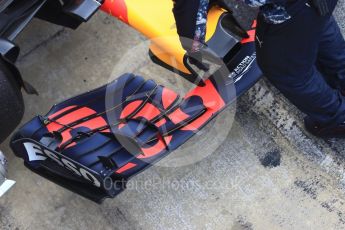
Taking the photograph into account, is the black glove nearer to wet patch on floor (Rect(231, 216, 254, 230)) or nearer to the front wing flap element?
the front wing flap element

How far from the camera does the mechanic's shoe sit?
Answer: 244 centimetres

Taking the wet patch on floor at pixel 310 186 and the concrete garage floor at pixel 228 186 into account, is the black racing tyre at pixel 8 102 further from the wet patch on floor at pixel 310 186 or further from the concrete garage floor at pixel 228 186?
the wet patch on floor at pixel 310 186

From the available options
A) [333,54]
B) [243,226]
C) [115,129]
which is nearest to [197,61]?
[115,129]

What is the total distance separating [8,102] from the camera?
2.27 meters

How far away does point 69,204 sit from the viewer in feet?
8.11

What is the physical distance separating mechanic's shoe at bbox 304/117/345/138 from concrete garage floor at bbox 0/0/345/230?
0.04 metres

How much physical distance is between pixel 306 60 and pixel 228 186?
658 mm

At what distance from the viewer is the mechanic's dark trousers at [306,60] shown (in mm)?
1949

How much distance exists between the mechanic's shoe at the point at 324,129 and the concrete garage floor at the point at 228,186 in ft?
0.14

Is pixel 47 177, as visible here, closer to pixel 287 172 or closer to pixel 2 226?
pixel 2 226

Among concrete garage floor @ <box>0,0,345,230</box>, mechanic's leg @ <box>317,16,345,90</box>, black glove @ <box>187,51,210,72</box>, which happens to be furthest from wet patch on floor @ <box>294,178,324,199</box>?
black glove @ <box>187,51,210,72</box>

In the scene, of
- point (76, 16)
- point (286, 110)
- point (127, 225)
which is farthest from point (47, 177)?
point (286, 110)

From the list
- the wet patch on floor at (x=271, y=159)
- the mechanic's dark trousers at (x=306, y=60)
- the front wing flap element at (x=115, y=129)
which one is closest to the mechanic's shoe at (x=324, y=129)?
the mechanic's dark trousers at (x=306, y=60)

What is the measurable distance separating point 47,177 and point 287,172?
97cm
